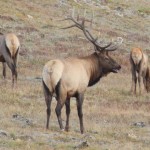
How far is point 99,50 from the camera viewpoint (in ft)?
48.7

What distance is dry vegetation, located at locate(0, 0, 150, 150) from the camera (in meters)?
12.2

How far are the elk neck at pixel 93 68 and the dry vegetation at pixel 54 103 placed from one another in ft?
4.04

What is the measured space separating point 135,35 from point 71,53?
1619 centimetres

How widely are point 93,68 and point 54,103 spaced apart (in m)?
4.15

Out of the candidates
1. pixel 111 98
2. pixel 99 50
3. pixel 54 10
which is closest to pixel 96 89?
pixel 111 98

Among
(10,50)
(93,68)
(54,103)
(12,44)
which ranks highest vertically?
(12,44)

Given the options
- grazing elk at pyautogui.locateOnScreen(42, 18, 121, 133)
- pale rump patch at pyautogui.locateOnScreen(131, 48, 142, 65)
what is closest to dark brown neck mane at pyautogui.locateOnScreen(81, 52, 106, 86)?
grazing elk at pyautogui.locateOnScreen(42, 18, 121, 133)

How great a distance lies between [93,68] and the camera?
14406mm

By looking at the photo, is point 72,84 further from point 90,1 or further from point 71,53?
point 90,1

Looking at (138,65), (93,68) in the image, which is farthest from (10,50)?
(93,68)

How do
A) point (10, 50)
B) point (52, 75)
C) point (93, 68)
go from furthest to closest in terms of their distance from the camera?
1. point (10, 50)
2. point (93, 68)
3. point (52, 75)

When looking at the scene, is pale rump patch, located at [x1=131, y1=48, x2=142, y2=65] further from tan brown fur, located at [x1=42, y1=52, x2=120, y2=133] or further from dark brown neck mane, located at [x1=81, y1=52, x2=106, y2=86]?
tan brown fur, located at [x1=42, y1=52, x2=120, y2=133]

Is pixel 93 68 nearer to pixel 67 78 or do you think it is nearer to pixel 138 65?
pixel 67 78

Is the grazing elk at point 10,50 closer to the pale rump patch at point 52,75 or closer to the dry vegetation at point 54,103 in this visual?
the dry vegetation at point 54,103
